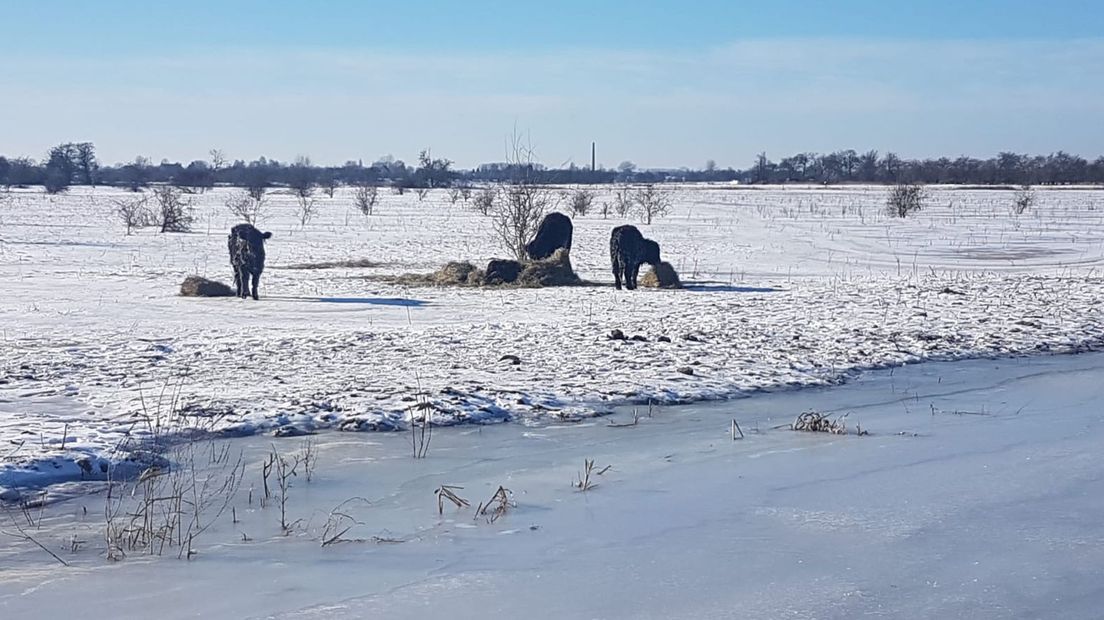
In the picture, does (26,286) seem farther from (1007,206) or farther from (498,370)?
(1007,206)

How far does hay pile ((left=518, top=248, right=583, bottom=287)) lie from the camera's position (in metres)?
22.4

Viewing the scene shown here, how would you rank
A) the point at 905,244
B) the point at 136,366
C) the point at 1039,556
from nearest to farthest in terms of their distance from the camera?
the point at 1039,556
the point at 136,366
the point at 905,244

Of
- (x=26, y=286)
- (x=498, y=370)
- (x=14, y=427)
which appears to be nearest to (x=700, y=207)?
(x=26, y=286)

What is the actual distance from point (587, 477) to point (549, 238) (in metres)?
17.2

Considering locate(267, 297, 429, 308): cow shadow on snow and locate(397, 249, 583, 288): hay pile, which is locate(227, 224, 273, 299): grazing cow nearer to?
locate(267, 297, 429, 308): cow shadow on snow

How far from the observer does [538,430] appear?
10031 mm

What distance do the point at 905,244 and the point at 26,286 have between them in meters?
23.8

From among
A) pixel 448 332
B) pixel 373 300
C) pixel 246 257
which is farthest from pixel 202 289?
pixel 448 332

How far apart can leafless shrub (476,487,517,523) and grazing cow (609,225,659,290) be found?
46.6 feet

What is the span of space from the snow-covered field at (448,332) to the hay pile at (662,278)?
50cm

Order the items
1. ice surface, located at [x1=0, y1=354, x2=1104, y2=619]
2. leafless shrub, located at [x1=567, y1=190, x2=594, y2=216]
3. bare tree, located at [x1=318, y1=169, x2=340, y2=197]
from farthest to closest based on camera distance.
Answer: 1. bare tree, located at [x1=318, y1=169, x2=340, y2=197]
2. leafless shrub, located at [x1=567, y1=190, x2=594, y2=216]
3. ice surface, located at [x1=0, y1=354, x2=1104, y2=619]

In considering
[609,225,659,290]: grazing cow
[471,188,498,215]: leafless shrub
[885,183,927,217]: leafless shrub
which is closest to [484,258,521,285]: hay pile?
[609,225,659,290]: grazing cow

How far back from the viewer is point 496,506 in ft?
24.6

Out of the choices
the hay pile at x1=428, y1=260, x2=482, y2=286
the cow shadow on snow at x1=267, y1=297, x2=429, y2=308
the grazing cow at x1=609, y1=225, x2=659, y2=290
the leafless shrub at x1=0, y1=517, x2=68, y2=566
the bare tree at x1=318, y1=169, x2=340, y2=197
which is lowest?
the leafless shrub at x1=0, y1=517, x2=68, y2=566
